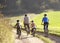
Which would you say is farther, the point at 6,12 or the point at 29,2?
the point at 29,2

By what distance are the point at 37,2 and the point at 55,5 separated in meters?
4.87

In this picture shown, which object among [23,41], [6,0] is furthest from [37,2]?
[23,41]

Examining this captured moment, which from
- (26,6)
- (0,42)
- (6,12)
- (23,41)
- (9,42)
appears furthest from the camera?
(26,6)

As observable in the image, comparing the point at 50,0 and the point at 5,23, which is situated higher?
the point at 50,0

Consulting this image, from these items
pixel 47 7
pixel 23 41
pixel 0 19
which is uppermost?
pixel 47 7

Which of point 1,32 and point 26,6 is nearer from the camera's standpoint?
point 1,32

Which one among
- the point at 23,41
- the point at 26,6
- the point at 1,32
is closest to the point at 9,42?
the point at 1,32

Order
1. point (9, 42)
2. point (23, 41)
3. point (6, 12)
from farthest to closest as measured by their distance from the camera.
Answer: point (6, 12), point (23, 41), point (9, 42)

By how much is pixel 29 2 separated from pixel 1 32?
64.7m

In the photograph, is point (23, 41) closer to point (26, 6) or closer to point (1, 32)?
point (1, 32)

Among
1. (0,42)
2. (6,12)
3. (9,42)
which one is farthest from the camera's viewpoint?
(6,12)

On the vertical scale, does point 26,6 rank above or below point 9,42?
above

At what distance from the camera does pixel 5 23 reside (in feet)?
51.5

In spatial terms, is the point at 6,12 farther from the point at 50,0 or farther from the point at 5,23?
the point at 5,23
